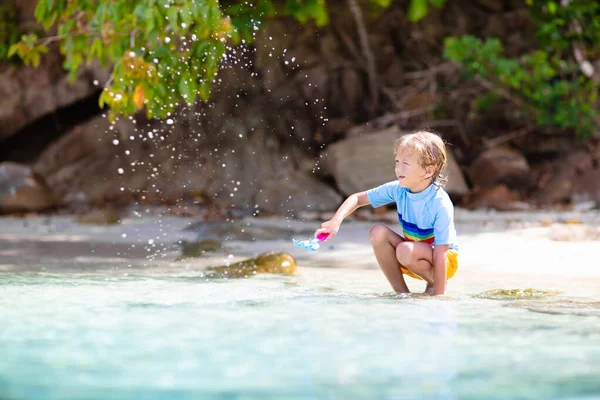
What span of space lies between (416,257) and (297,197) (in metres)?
5.98

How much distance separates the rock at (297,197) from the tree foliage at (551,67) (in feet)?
6.88

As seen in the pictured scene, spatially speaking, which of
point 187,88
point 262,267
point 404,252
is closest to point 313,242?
point 404,252

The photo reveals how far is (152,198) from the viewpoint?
36.6 ft

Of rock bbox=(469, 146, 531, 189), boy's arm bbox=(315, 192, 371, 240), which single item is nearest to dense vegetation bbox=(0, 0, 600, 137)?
rock bbox=(469, 146, 531, 189)

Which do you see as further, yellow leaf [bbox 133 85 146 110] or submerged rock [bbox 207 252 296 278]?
yellow leaf [bbox 133 85 146 110]

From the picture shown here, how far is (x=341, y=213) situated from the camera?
12.2 ft

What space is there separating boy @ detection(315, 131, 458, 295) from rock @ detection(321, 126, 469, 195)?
548cm

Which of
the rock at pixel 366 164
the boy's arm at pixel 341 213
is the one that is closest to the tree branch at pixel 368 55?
the rock at pixel 366 164

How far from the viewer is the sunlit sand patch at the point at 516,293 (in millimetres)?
3883

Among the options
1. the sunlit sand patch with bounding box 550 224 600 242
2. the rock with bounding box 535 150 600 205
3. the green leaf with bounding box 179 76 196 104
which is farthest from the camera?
the rock with bounding box 535 150 600 205

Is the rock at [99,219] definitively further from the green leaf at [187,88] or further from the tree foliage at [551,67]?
the tree foliage at [551,67]

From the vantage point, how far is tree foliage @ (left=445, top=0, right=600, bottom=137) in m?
9.27

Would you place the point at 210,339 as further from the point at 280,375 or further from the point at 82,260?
the point at 82,260

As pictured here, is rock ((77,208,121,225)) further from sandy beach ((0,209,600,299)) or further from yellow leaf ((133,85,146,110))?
yellow leaf ((133,85,146,110))
